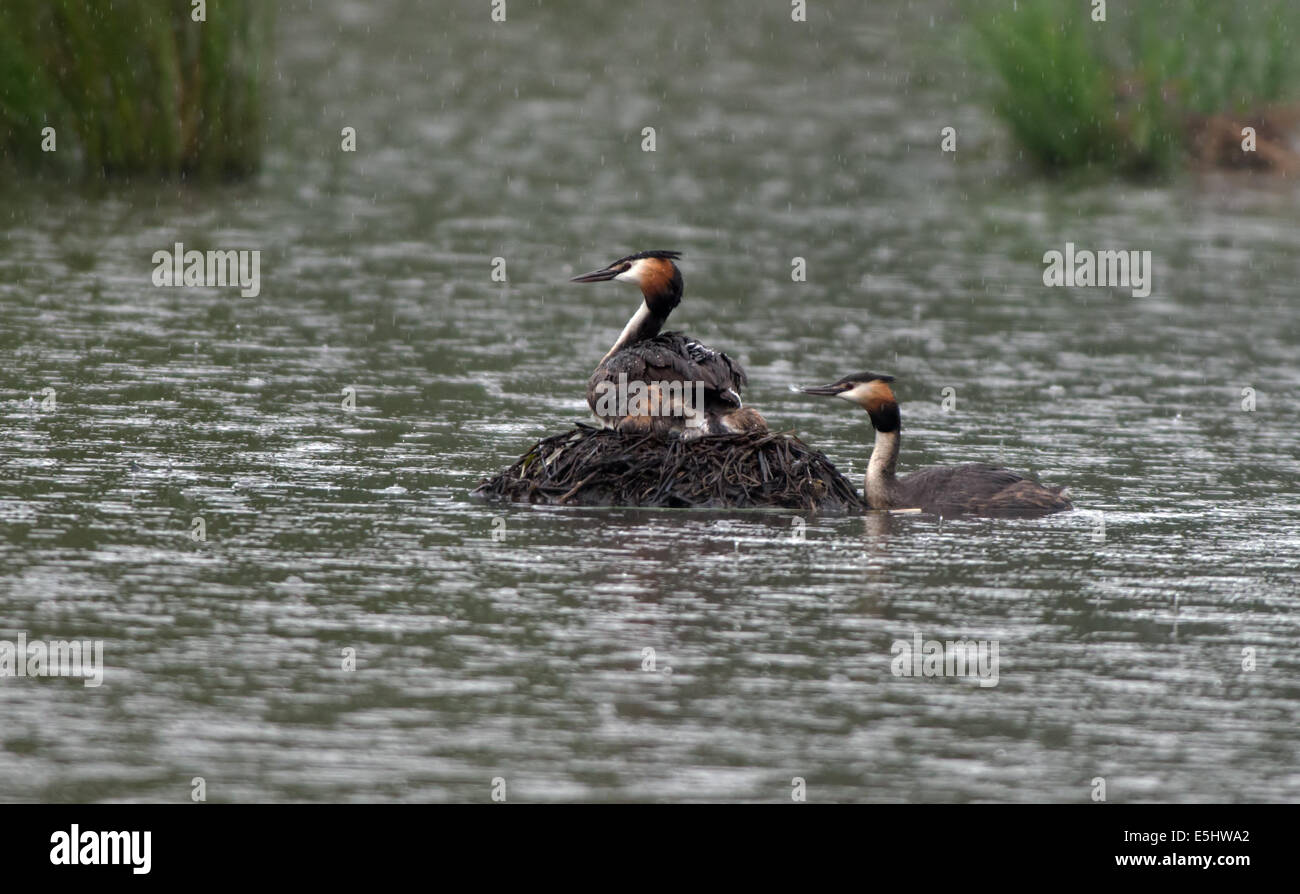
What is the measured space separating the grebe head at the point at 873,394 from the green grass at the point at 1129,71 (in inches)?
667

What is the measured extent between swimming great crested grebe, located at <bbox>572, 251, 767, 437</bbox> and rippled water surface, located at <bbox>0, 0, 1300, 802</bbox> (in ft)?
2.63

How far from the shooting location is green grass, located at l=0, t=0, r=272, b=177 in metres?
28.1

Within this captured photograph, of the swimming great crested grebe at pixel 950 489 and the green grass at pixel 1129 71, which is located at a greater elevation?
the green grass at pixel 1129 71

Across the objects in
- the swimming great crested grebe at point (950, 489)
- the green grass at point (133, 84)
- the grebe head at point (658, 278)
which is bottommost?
the swimming great crested grebe at point (950, 489)

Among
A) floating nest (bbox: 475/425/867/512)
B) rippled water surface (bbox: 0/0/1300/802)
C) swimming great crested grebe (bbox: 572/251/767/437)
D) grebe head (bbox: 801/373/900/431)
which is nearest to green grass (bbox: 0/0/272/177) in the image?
rippled water surface (bbox: 0/0/1300/802)

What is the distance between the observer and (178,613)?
39.3ft

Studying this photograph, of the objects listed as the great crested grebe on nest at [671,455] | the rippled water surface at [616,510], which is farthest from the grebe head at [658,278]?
the rippled water surface at [616,510]

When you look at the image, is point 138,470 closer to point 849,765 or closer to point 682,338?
point 682,338

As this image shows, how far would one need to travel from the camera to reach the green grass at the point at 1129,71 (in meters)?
31.9

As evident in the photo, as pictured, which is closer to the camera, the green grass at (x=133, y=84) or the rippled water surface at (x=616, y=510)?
the rippled water surface at (x=616, y=510)

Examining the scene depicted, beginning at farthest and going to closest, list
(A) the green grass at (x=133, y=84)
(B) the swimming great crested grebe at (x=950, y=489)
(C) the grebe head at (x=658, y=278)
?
(A) the green grass at (x=133, y=84)
(C) the grebe head at (x=658, y=278)
(B) the swimming great crested grebe at (x=950, y=489)

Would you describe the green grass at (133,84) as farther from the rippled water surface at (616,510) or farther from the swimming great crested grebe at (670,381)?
the swimming great crested grebe at (670,381)

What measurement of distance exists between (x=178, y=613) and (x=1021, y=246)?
1794 cm

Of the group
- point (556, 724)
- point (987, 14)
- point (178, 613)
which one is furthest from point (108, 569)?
point (987, 14)
